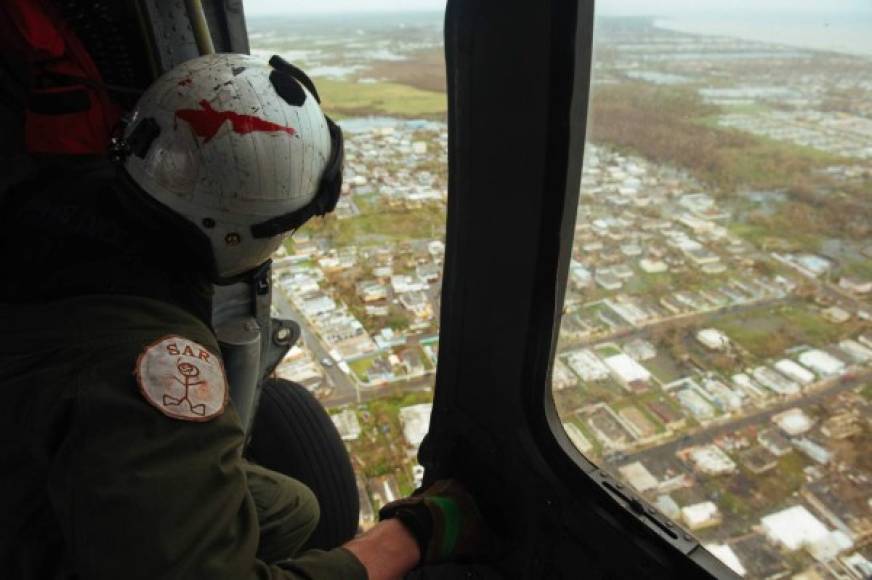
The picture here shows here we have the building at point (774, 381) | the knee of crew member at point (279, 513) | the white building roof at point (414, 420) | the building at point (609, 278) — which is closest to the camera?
the building at point (774, 381)

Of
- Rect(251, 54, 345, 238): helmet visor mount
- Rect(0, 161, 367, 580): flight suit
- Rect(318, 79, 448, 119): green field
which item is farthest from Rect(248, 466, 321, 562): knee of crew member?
Rect(318, 79, 448, 119): green field

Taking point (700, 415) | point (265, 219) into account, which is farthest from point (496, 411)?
point (265, 219)

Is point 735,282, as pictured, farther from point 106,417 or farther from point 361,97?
point 361,97

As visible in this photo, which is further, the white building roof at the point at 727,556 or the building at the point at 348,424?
the building at the point at 348,424

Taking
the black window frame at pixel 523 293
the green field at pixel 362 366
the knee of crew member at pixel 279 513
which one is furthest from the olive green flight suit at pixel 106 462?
the green field at pixel 362 366

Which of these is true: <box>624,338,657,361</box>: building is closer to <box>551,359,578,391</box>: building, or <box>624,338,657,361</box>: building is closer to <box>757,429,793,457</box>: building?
<box>551,359,578,391</box>: building

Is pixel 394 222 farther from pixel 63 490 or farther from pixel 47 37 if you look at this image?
pixel 63 490

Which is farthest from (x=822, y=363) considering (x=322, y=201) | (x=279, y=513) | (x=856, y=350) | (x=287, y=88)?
(x=279, y=513)

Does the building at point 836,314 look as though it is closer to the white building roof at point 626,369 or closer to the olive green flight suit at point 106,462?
the white building roof at point 626,369
